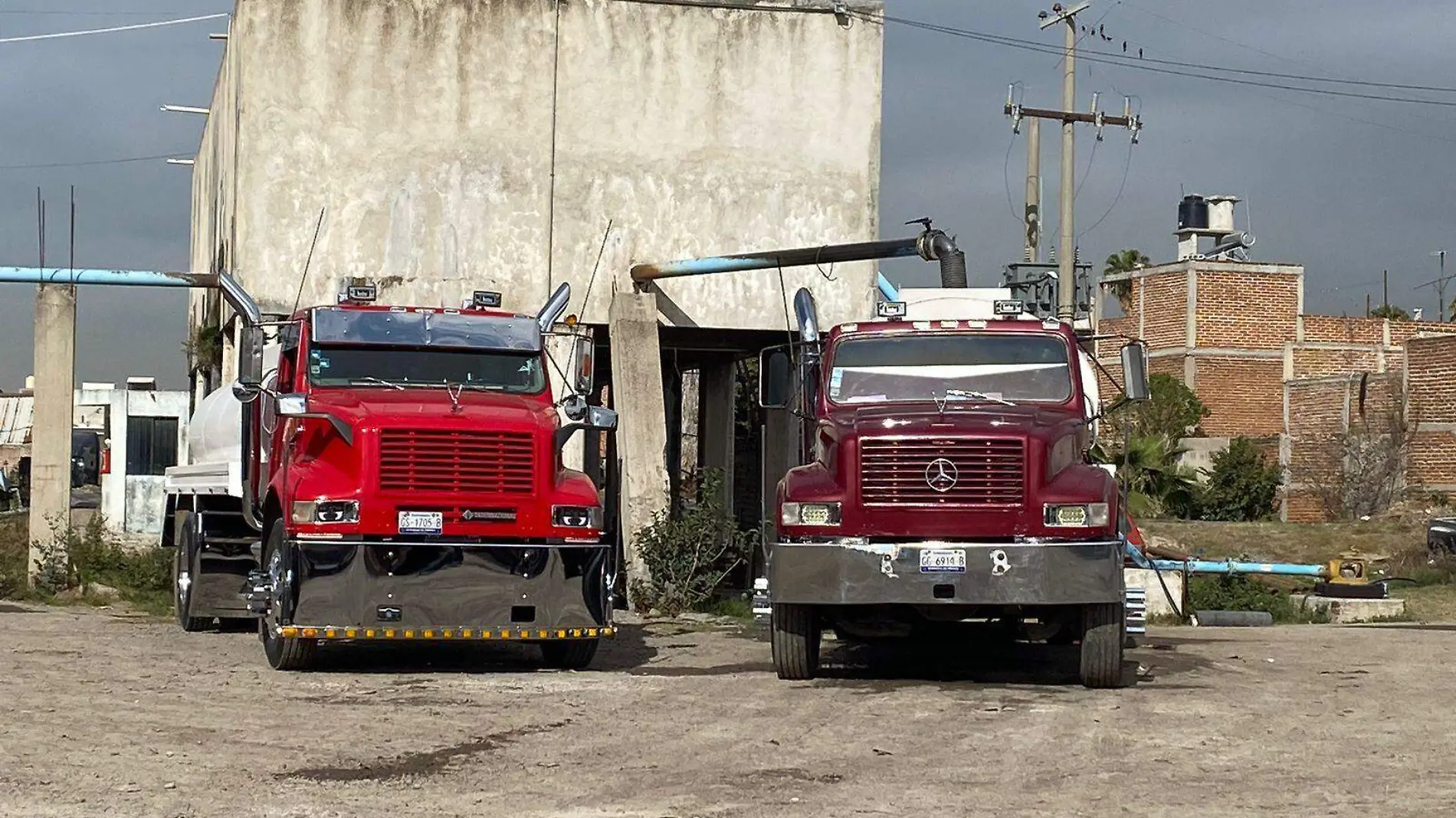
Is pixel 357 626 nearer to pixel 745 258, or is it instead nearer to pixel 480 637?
pixel 480 637

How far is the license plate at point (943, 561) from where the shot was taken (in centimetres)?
1339

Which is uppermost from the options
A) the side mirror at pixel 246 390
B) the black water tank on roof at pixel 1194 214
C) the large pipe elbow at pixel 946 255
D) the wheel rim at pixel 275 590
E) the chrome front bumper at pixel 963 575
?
the black water tank on roof at pixel 1194 214

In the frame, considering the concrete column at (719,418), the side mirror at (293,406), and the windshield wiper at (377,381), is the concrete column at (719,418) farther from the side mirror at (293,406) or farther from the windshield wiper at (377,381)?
the side mirror at (293,406)

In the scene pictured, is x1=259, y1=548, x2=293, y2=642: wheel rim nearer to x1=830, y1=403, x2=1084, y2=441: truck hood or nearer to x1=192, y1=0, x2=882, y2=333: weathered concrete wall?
x1=830, y1=403, x2=1084, y2=441: truck hood

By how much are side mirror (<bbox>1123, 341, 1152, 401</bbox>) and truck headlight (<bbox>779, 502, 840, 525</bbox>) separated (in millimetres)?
2532

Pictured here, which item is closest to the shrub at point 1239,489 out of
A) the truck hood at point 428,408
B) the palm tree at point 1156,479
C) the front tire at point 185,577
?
the palm tree at point 1156,479

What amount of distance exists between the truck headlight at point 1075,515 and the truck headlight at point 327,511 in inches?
199

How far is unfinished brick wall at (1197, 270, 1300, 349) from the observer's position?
71.2 metres

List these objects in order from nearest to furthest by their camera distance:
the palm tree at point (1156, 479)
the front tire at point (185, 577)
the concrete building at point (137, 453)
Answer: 1. the front tire at point (185, 577)
2. the concrete building at point (137, 453)
3. the palm tree at point (1156, 479)

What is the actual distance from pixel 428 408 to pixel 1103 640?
5.38 m

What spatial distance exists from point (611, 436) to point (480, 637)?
9.93 m

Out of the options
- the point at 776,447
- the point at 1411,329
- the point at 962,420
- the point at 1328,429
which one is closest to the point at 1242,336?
the point at 1411,329

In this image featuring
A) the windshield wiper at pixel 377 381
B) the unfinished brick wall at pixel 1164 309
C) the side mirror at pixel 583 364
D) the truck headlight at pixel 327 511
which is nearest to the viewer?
the truck headlight at pixel 327 511

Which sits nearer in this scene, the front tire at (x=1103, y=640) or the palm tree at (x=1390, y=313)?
the front tire at (x=1103, y=640)
